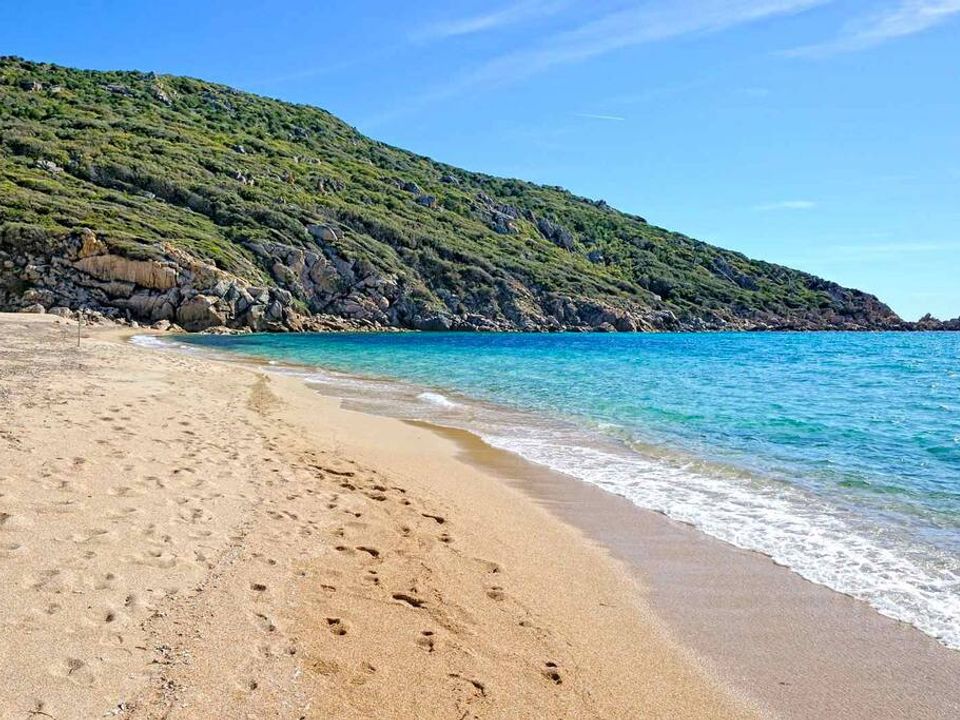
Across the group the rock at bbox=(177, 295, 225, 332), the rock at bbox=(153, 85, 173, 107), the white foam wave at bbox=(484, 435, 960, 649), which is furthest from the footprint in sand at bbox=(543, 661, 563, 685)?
the rock at bbox=(153, 85, 173, 107)

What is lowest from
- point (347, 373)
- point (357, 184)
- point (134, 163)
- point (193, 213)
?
point (347, 373)

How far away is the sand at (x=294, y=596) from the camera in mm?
3518

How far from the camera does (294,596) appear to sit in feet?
15.5

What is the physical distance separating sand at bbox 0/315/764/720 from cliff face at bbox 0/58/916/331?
4909 cm

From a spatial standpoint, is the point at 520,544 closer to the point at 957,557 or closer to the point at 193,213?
the point at 957,557

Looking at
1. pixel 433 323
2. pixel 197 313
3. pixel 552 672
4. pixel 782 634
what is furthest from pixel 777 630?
pixel 433 323

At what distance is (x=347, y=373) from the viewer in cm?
2716

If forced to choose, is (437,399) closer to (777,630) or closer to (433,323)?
(777,630)

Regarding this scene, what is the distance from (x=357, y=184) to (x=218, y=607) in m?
98.8

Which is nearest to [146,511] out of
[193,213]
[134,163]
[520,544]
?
[520,544]

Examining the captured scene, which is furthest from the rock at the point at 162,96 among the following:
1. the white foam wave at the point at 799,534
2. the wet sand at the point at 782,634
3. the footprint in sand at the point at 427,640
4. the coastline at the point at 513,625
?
the footprint in sand at the point at 427,640

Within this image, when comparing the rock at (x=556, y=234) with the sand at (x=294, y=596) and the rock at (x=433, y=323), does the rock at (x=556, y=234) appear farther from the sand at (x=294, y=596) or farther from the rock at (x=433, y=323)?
the sand at (x=294, y=596)

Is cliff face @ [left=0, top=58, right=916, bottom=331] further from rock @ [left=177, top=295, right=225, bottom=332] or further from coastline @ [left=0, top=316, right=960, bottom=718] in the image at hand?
coastline @ [left=0, top=316, right=960, bottom=718]

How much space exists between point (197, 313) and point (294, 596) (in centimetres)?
5332
